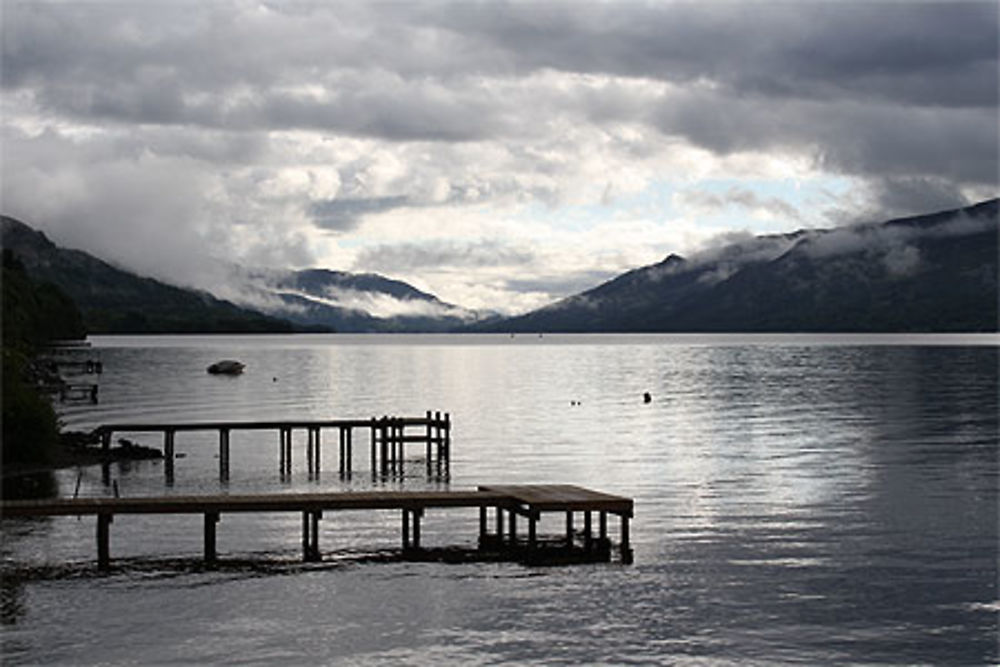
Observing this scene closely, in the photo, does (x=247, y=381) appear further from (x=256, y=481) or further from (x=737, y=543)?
(x=737, y=543)

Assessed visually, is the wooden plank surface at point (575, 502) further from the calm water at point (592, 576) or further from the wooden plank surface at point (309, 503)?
the calm water at point (592, 576)

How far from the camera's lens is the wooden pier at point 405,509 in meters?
46.6

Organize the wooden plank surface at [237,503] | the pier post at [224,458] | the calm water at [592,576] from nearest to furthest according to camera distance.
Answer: the calm water at [592,576]
the wooden plank surface at [237,503]
the pier post at [224,458]

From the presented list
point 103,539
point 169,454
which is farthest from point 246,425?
point 103,539

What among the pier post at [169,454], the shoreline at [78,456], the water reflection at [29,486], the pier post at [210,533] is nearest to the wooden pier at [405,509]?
the pier post at [210,533]

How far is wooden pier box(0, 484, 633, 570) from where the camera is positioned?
46562 millimetres

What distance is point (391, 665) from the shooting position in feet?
106

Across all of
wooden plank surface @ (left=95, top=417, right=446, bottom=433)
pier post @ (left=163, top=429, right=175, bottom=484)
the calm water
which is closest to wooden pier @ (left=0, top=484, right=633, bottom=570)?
the calm water

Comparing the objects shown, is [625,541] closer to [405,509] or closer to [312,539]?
[405,509]

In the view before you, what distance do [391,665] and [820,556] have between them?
20164 millimetres

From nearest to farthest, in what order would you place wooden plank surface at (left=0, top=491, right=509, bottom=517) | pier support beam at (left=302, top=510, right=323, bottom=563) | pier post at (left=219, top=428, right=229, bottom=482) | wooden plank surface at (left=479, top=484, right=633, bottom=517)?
wooden plank surface at (left=0, top=491, right=509, bottom=517), wooden plank surface at (left=479, top=484, right=633, bottom=517), pier support beam at (left=302, top=510, right=323, bottom=563), pier post at (left=219, top=428, right=229, bottom=482)

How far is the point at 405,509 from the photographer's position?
49031mm

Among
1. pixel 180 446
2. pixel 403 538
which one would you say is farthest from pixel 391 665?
pixel 180 446

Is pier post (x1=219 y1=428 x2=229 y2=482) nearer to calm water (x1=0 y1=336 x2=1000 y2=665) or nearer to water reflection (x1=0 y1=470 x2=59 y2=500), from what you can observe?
calm water (x1=0 y1=336 x2=1000 y2=665)
